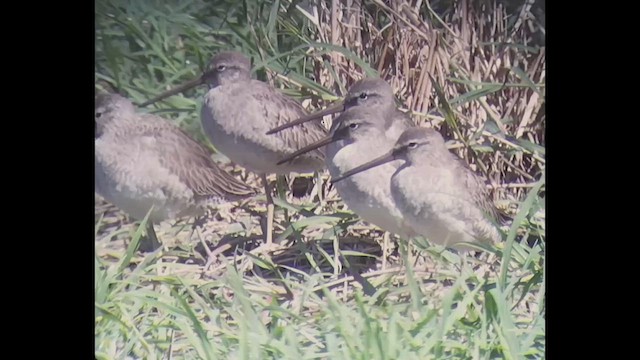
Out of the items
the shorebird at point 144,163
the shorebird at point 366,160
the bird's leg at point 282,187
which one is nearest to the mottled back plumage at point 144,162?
the shorebird at point 144,163

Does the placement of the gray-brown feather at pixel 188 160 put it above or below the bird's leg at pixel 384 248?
above

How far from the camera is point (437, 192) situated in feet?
9.00

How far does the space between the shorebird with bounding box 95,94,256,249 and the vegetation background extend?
31mm

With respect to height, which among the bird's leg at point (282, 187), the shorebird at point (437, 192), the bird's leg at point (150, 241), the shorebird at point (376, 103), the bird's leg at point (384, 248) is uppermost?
the shorebird at point (376, 103)

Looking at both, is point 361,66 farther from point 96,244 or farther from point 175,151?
point 96,244

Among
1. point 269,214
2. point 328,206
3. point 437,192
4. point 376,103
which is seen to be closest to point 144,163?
point 269,214

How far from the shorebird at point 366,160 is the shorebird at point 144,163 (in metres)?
0.26

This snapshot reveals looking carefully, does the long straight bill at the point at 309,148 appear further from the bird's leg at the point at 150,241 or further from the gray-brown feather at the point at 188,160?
the bird's leg at the point at 150,241

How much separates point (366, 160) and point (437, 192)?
0.16 meters

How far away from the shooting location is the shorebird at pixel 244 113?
9.07ft

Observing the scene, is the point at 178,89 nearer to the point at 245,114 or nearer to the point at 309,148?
the point at 245,114

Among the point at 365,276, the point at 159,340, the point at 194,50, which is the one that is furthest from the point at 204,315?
the point at 194,50

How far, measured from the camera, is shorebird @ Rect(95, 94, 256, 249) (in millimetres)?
2766

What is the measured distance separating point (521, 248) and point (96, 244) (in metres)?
0.88
